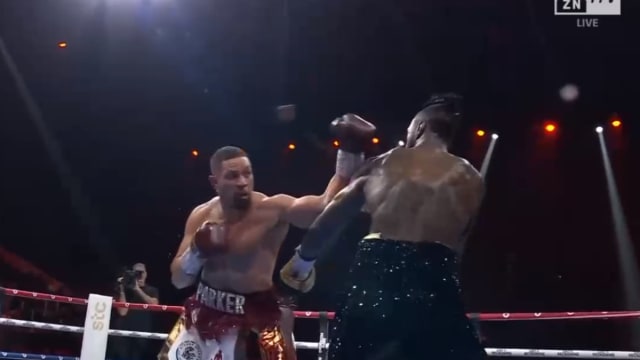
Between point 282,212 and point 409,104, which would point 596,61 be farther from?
point 282,212

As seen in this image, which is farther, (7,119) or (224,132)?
(224,132)

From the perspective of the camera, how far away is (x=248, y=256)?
83.2 inches

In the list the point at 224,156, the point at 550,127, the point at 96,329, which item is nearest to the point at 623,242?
the point at 550,127

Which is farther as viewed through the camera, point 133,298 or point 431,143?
point 133,298

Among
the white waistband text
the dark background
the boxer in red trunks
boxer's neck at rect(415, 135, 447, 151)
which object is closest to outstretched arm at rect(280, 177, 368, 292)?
boxer's neck at rect(415, 135, 447, 151)

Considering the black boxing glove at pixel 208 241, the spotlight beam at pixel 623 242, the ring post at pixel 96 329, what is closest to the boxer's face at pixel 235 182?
the black boxing glove at pixel 208 241

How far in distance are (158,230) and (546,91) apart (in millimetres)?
4139

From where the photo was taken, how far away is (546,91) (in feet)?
23.4

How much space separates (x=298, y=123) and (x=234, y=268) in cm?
568

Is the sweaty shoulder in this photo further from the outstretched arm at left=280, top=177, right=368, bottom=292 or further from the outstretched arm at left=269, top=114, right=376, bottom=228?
the outstretched arm at left=269, top=114, right=376, bottom=228

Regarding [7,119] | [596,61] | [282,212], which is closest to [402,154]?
[282,212]

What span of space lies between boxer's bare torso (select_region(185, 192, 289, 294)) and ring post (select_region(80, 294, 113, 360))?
4.55 ft

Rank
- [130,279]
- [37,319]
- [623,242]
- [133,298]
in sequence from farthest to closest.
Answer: [623,242] < [37,319] < [133,298] < [130,279]

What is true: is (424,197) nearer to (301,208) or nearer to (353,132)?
(353,132)
